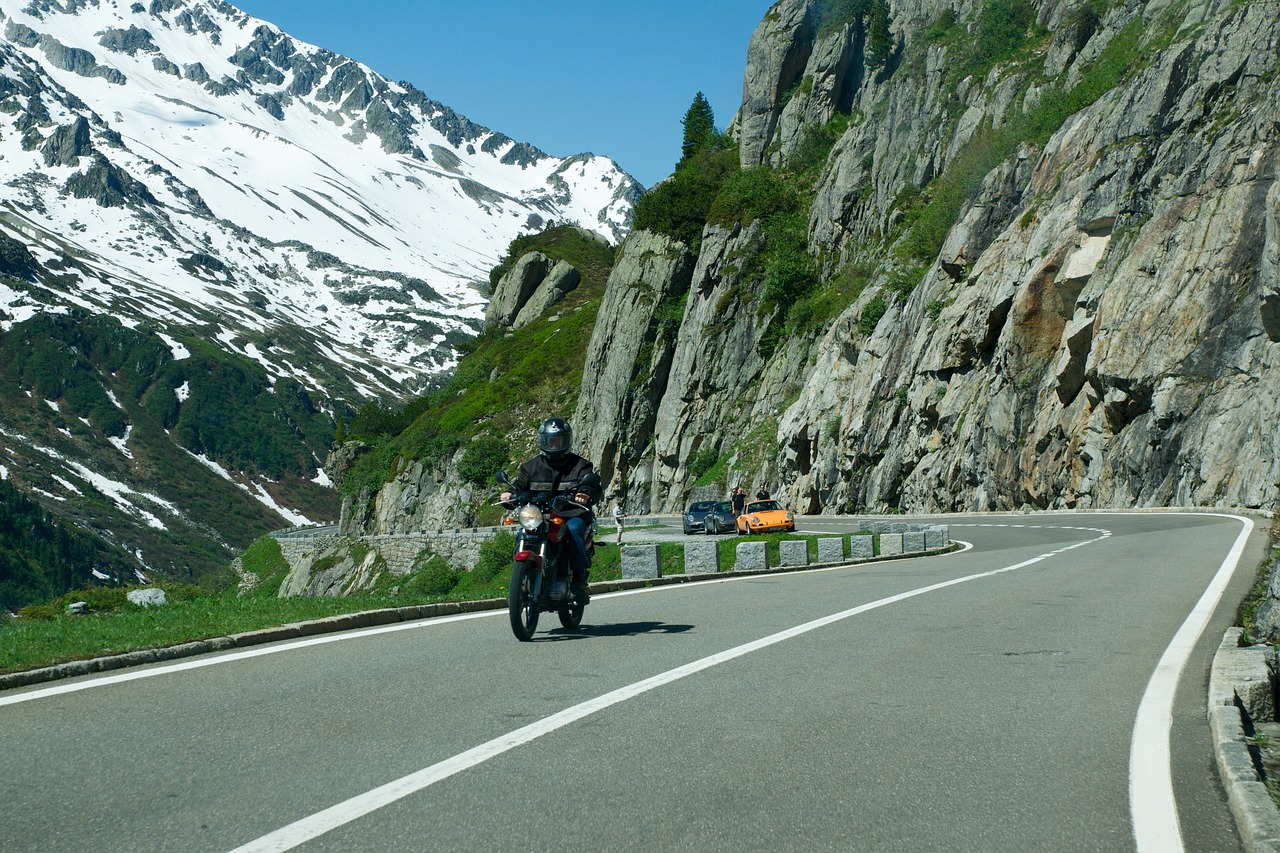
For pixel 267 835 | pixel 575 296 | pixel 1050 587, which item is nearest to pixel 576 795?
pixel 267 835

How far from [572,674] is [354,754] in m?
2.45

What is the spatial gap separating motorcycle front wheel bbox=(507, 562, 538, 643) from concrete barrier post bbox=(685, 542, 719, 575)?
9459mm

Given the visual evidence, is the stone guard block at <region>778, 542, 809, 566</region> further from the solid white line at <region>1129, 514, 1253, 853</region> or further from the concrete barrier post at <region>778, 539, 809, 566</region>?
the solid white line at <region>1129, 514, 1253, 853</region>

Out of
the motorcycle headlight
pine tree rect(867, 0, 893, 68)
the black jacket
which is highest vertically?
pine tree rect(867, 0, 893, 68)

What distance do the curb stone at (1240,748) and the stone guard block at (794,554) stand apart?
43.2 feet

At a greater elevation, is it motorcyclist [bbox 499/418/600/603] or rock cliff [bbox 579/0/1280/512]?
rock cliff [bbox 579/0/1280/512]

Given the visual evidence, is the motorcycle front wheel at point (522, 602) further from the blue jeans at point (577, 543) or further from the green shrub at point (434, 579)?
the green shrub at point (434, 579)

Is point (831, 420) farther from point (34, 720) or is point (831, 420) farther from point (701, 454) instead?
point (34, 720)

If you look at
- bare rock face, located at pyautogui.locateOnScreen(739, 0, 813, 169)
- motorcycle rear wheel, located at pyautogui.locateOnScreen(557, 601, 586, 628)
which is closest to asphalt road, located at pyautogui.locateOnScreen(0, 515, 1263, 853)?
motorcycle rear wheel, located at pyautogui.locateOnScreen(557, 601, 586, 628)

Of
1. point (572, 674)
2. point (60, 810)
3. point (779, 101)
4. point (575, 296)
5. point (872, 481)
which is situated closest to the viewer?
point (60, 810)

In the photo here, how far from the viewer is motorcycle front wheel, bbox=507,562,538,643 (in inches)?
360

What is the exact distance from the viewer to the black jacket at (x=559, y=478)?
31.5 ft

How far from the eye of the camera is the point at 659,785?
4762 millimetres

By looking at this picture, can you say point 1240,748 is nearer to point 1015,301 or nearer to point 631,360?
point 1015,301
